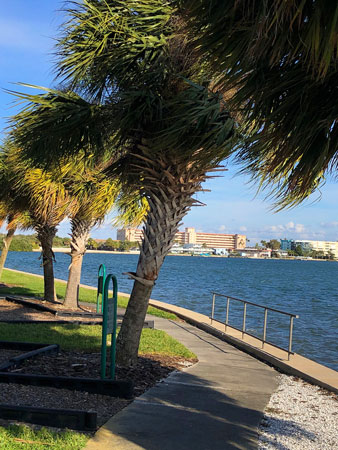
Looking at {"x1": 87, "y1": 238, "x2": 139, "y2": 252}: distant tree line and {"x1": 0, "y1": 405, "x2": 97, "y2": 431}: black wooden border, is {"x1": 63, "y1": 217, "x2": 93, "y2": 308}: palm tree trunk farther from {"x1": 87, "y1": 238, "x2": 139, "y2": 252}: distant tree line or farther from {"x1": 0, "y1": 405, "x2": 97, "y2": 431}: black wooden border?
{"x1": 87, "y1": 238, "x2": 139, "y2": 252}: distant tree line

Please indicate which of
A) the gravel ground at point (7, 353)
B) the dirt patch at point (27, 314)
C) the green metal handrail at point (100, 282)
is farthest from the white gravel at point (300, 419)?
the dirt patch at point (27, 314)

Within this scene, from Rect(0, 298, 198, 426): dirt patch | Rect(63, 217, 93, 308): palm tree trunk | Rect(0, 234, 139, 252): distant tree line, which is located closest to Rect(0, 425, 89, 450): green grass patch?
Rect(0, 298, 198, 426): dirt patch

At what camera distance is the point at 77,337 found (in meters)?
10.3

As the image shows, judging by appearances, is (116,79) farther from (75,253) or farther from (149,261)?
(75,253)

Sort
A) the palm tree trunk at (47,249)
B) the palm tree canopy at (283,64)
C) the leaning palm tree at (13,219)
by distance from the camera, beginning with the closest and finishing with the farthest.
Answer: the palm tree canopy at (283,64), the palm tree trunk at (47,249), the leaning palm tree at (13,219)

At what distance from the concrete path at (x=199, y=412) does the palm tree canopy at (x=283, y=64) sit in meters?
2.90

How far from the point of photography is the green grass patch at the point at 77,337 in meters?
9.40

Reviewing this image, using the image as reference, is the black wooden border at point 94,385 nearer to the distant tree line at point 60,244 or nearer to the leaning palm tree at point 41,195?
the leaning palm tree at point 41,195

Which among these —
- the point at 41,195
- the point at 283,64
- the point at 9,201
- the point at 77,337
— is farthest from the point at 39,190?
the point at 283,64

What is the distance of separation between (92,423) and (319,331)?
1539 centimetres

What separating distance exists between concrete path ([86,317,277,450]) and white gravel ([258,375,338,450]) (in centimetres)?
14

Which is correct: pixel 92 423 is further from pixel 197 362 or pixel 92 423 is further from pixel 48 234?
pixel 48 234

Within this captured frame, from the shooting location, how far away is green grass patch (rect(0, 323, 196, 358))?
9.40 meters

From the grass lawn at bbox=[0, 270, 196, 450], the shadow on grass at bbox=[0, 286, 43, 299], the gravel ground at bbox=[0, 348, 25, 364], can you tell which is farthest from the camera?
the shadow on grass at bbox=[0, 286, 43, 299]
